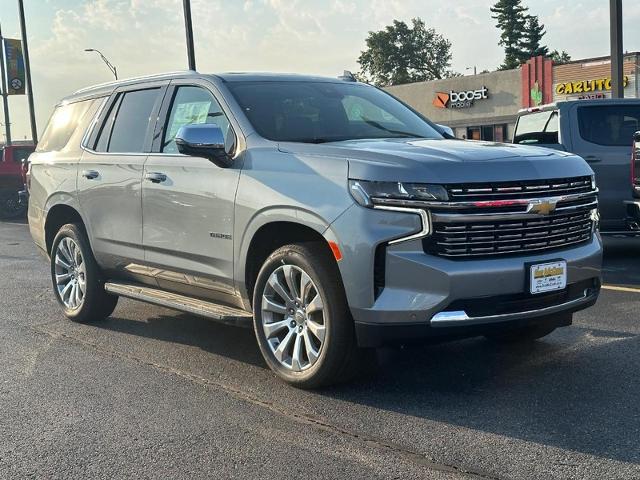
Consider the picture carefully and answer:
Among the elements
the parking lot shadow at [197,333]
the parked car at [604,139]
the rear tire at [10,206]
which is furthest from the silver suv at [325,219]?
the rear tire at [10,206]

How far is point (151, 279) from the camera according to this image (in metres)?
5.60

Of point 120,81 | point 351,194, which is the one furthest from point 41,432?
point 120,81

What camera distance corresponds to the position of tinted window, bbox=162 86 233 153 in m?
5.16

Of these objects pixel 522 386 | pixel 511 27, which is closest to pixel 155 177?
pixel 522 386

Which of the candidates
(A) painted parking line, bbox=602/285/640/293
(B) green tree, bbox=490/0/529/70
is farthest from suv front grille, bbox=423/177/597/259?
(B) green tree, bbox=490/0/529/70

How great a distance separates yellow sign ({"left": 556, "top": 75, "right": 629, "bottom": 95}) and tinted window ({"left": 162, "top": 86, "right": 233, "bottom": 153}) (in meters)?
28.8

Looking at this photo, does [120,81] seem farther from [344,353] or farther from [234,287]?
[344,353]

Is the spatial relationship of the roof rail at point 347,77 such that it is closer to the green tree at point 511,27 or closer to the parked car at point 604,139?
the parked car at point 604,139

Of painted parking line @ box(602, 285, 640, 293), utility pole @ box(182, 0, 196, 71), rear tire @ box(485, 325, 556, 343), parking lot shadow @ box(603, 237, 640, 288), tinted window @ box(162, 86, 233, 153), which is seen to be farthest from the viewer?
utility pole @ box(182, 0, 196, 71)

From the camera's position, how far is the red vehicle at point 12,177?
64.5 ft

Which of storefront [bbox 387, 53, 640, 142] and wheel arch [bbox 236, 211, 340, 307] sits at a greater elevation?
storefront [bbox 387, 53, 640, 142]

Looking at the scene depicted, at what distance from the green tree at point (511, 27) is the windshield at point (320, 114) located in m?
71.5

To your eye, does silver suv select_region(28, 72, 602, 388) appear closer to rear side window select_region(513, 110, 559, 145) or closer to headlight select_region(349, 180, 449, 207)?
headlight select_region(349, 180, 449, 207)

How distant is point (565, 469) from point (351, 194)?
1668 millimetres
